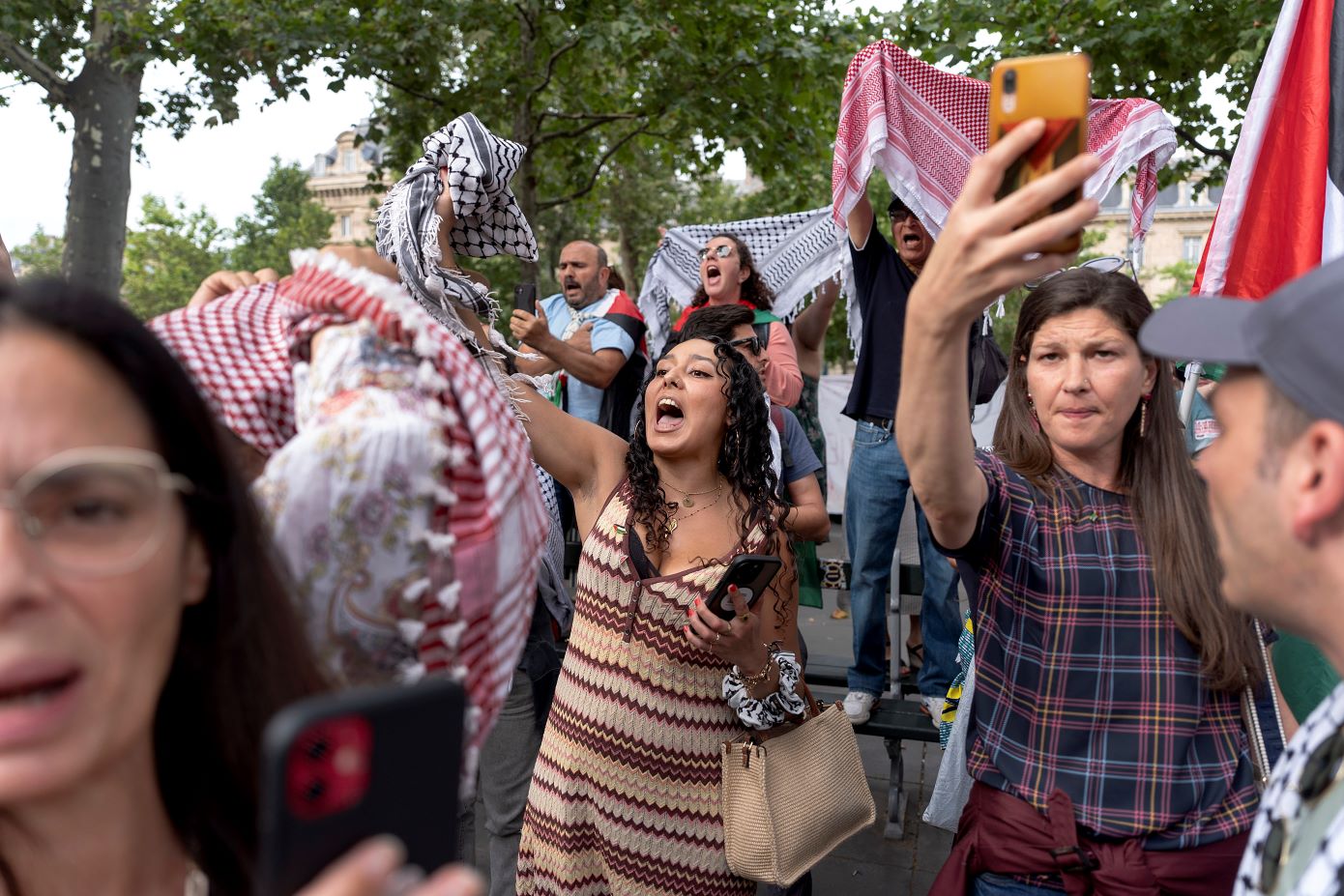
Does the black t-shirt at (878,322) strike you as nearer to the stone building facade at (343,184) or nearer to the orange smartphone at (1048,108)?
the orange smartphone at (1048,108)

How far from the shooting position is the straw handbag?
2.53 metres

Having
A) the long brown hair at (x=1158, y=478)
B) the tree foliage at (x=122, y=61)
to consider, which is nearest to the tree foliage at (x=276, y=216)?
the tree foliage at (x=122, y=61)

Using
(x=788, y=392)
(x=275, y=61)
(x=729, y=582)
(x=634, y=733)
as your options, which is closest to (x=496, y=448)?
(x=729, y=582)

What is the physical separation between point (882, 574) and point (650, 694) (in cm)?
221

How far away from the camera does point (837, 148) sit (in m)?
3.81

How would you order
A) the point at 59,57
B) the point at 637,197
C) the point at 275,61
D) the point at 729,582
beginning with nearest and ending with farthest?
the point at 729,582 < the point at 275,61 < the point at 59,57 < the point at 637,197

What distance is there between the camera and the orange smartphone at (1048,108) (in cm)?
126

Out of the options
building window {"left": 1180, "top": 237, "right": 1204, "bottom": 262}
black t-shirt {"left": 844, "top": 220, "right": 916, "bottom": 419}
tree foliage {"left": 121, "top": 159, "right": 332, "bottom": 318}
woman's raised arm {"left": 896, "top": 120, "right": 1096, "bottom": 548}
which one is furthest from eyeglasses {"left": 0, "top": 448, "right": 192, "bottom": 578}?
building window {"left": 1180, "top": 237, "right": 1204, "bottom": 262}

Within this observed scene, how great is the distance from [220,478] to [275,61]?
30.5 ft

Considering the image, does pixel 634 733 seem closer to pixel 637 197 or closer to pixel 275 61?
pixel 275 61

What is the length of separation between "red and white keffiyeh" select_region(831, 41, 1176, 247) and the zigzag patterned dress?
1857mm

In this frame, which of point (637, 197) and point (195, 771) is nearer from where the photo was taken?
point (195, 771)

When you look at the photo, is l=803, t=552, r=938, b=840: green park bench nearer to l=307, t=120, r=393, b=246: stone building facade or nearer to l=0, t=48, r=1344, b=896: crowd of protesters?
l=0, t=48, r=1344, b=896: crowd of protesters

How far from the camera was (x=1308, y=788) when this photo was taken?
3.84 feet
